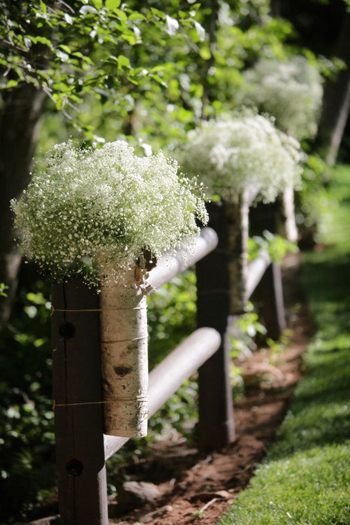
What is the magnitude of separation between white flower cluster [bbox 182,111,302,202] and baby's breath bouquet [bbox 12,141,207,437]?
126 centimetres

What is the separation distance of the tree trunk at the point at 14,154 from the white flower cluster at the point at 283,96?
2180 millimetres

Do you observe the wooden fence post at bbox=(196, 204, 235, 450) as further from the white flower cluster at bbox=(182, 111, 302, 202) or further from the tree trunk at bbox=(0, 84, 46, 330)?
the tree trunk at bbox=(0, 84, 46, 330)

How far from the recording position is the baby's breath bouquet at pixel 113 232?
1.86 metres

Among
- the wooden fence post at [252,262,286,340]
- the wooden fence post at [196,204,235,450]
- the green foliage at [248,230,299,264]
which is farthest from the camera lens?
the wooden fence post at [252,262,286,340]

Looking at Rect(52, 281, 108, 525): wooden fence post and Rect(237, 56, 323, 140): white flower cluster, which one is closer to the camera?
Rect(52, 281, 108, 525): wooden fence post

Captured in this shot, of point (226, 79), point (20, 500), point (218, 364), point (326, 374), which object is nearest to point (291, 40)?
point (226, 79)

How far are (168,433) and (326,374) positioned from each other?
1.40 meters

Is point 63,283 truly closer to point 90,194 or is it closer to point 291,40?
point 90,194

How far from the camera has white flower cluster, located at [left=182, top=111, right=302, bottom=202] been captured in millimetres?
3291

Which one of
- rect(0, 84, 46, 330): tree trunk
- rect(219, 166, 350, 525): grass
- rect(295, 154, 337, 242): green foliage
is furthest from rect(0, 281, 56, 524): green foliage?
rect(295, 154, 337, 242): green foliage

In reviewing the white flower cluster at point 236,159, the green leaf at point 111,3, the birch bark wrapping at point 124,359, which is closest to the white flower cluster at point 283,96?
the white flower cluster at point 236,159

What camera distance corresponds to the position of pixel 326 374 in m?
4.50

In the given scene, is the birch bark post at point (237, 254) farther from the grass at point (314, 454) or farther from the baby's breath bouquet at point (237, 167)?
the grass at point (314, 454)

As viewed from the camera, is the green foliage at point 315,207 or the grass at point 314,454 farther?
the green foliage at point 315,207
